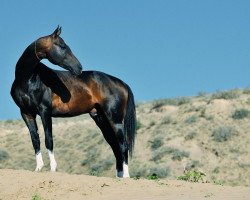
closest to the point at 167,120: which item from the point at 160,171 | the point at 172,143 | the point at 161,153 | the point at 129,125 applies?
the point at 172,143

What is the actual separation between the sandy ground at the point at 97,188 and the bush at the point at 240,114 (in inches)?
1121

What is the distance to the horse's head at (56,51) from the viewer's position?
1498 centimetres

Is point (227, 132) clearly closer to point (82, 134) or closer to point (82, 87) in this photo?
point (82, 134)

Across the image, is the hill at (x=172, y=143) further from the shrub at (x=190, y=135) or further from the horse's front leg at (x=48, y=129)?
the horse's front leg at (x=48, y=129)

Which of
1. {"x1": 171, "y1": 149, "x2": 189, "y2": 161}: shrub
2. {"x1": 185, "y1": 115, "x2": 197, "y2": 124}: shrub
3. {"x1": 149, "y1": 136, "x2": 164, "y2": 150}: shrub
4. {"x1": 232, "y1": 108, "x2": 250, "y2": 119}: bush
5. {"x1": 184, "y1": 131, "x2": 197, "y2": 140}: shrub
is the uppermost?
{"x1": 232, "y1": 108, "x2": 250, "y2": 119}: bush

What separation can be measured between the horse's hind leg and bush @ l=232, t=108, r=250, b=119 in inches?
1054

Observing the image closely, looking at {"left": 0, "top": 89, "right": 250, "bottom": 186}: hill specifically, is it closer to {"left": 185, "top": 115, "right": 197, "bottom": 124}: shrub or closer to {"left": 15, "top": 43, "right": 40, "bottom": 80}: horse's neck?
{"left": 185, "top": 115, "right": 197, "bottom": 124}: shrub

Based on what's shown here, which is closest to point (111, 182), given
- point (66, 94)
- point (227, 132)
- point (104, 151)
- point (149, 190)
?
point (149, 190)

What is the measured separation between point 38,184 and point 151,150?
27517 millimetres

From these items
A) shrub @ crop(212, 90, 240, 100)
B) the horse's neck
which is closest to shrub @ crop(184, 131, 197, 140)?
shrub @ crop(212, 90, 240, 100)

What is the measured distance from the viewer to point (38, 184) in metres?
13.4

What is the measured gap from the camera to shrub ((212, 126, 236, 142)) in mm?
39312

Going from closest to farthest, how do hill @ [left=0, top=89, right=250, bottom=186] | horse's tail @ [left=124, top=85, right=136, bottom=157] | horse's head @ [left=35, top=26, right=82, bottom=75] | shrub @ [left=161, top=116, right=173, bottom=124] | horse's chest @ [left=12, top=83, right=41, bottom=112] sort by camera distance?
horse's chest @ [left=12, top=83, right=41, bottom=112] < horse's head @ [left=35, top=26, right=82, bottom=75] < horse's tail @ [left=124, top=85, right=136, bottom=157] < hill @ [left=0, top=89, right=250, bottom=186] < shrub @ [left=161, top=116, right=173, bottom=124]

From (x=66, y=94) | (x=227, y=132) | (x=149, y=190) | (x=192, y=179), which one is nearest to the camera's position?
(x=149, y=190)
